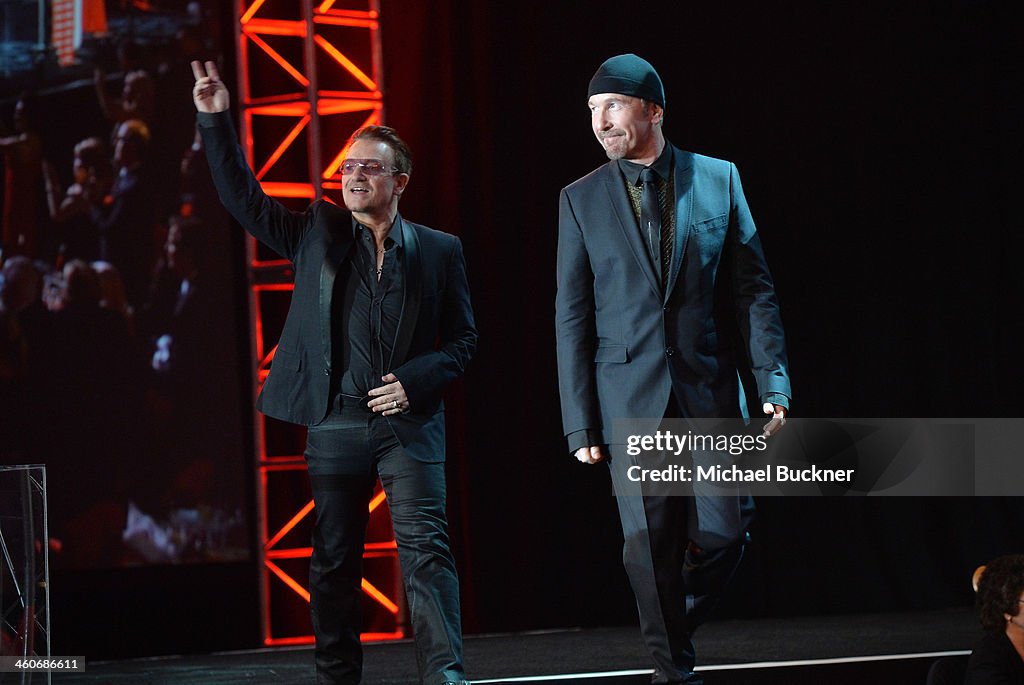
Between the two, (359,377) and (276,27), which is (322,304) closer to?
(359,377)

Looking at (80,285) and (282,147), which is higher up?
(282,147)

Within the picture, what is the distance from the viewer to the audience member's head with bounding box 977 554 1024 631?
3.14 metres

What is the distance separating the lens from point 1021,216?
6.14 meters

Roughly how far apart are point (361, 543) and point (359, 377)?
0.45 metres

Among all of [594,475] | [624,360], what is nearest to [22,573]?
[624,360]

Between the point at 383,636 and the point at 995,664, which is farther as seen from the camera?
the point at 383,636

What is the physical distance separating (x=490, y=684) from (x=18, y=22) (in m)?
3.46

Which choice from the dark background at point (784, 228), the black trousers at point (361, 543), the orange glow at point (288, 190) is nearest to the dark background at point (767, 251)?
the dark background at point (784, 228)

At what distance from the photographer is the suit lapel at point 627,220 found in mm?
3408

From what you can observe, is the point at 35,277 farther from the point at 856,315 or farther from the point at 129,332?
the point at 856,315

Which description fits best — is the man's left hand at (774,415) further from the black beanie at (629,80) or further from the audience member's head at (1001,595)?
the black beanie at (629,80)

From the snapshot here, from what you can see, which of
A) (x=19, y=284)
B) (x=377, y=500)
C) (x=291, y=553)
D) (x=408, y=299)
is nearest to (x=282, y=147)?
(x=19, y=284)

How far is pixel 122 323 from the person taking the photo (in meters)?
5.44

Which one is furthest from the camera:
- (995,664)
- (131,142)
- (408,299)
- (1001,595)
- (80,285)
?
(131,142)
